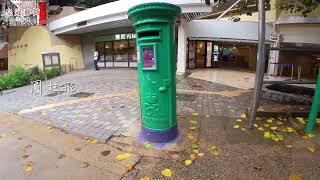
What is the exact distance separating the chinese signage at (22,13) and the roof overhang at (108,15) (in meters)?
2.47

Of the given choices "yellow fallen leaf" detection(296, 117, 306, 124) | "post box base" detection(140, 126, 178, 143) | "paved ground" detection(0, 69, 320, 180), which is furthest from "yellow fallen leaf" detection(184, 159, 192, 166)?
"yellow fallen leaf" detection(296, 117, 306, 124)

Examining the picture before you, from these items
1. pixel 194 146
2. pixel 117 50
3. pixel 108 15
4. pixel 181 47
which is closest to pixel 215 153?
pixel 194 146

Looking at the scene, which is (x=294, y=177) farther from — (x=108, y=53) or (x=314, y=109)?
(x=108, y=53)

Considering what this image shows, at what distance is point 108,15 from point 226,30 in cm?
733

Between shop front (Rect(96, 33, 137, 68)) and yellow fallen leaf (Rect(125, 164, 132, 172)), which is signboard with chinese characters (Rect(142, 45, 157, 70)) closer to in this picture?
yellow fallen leaf (Rect(125, 164, 132, 172))

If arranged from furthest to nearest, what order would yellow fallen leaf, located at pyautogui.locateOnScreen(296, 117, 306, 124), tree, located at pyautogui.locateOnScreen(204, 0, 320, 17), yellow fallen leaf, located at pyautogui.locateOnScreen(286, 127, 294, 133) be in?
tree, located at pyautogui.locateOnScreen(204, 0, 320, 17), yellow fallen leaf, located at pyautogui.locateOnScreen(296, 117, 306, 124), yellow fallen leaf, located at pyautogui.locateOnScreen(286, 127, 294, 133)

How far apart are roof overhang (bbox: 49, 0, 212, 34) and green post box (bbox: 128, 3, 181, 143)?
307 inches

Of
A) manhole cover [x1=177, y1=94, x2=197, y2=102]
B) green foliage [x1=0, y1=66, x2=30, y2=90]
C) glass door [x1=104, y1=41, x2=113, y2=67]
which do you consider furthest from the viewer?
glass door [x1=104, y1=41, x2=113, y2=67]

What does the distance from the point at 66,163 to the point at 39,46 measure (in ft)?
69.7

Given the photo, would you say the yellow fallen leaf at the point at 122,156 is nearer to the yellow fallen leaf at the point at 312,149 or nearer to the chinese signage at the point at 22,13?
the yellow fallen leaf at the point at 312,149

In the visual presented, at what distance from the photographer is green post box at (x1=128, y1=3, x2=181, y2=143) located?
149 inches

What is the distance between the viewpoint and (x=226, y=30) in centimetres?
1517

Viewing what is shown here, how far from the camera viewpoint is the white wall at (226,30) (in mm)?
15008

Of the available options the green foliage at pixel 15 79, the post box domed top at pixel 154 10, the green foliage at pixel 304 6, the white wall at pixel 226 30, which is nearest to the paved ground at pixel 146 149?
the post box domed top at pixel 154 10
